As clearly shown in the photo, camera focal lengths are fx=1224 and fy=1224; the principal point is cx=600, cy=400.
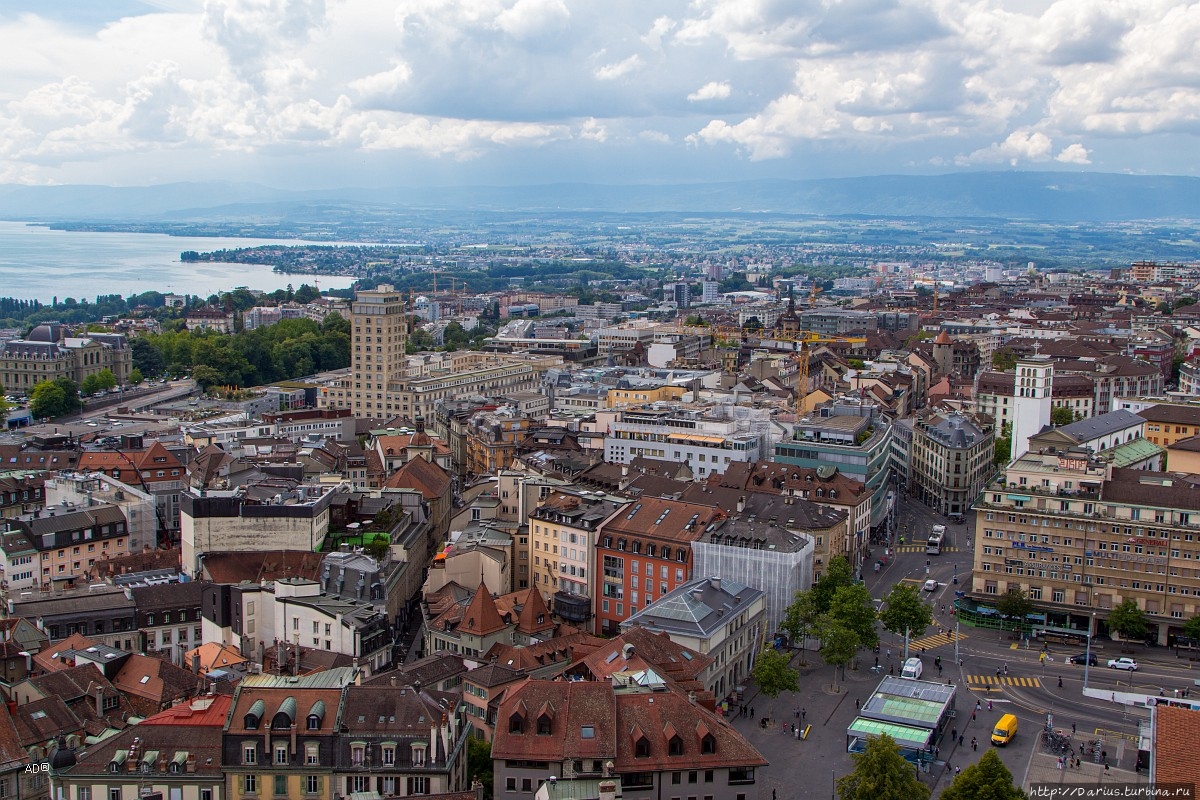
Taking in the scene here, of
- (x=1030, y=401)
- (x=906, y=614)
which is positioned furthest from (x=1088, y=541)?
(x=1030, y=401)

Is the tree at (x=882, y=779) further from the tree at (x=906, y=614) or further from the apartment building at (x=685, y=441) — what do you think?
the apartment building at (x=685, y=441)

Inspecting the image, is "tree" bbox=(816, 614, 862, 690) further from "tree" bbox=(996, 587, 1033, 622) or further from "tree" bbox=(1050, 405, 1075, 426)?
"tree" bbox=(1050, 405, 1075, 426)

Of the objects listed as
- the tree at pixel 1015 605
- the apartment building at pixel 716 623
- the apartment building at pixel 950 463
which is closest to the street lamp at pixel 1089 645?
the tree at pixel 1015 605

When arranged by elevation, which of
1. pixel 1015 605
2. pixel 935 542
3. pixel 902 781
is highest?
pixel 902 781

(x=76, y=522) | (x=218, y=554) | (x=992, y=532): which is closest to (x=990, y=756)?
(x=992, y=532)

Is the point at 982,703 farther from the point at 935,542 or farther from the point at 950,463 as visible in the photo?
the point at 950,463

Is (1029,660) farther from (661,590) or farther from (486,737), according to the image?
(486,737)
